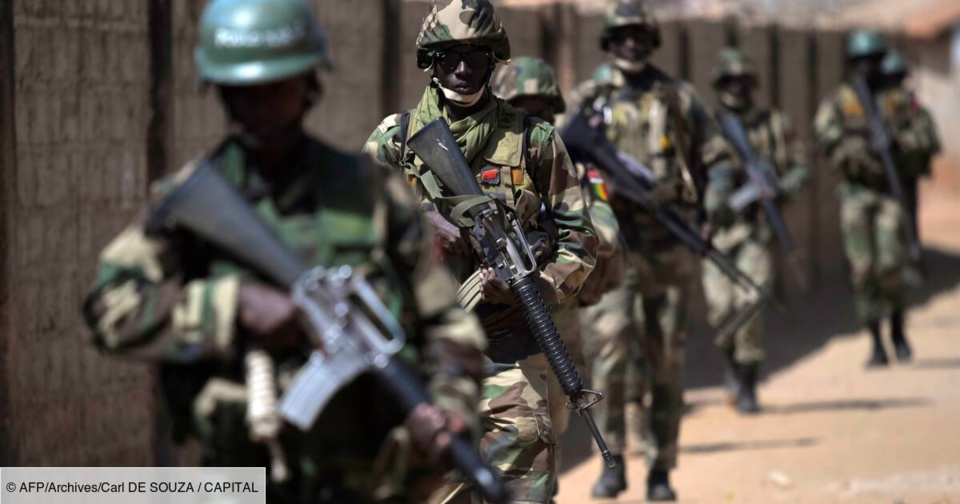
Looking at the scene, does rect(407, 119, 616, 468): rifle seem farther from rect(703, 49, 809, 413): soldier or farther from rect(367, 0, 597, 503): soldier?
rect(703, 49, 809, 413): soldier

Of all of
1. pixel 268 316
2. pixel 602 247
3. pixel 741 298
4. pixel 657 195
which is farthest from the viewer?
pixel 741 298

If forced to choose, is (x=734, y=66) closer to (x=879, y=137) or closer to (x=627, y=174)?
(x=879, y=137)

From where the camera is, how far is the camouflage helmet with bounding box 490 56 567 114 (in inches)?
257

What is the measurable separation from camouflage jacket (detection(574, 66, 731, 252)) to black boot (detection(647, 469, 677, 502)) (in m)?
1.18

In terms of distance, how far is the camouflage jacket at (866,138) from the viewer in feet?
39.5

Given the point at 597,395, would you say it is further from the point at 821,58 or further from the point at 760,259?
the point at 821,58

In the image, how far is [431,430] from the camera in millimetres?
3137

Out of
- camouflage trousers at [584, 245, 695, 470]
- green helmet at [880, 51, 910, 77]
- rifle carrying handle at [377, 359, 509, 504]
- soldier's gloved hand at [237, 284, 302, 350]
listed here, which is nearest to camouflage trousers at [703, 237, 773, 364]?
camouflage trousers at [584, 245, 695, 470]

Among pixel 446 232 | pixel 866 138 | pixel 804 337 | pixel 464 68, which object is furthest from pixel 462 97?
pixel 804 337

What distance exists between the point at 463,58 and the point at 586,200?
1.29m

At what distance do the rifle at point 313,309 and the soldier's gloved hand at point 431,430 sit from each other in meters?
0.02

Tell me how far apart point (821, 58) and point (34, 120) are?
12776mm

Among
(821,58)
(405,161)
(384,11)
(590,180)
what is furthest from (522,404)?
(821,58)

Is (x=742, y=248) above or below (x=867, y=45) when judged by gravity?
below
